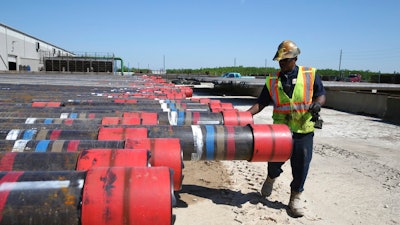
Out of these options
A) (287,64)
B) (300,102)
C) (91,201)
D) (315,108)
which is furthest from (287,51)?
(91,201)

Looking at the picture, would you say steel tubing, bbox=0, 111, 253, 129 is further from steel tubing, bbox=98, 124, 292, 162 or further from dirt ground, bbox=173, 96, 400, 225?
dirt ground, bbox=173, 96, 400, 225

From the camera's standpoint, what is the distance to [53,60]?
47.1 m

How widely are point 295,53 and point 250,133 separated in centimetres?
130

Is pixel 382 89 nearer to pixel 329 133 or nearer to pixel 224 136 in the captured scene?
pixel 329 133

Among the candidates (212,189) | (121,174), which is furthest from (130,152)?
(212,189)

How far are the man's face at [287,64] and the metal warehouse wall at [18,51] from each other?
143ft

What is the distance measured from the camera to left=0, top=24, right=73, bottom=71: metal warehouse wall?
4209 cm

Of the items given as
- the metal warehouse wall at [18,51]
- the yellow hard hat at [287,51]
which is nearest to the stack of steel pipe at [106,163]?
the yellow hard hat at [287,51]

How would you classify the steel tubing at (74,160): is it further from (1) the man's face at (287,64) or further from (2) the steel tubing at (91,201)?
(1) the man's face at (287,64)

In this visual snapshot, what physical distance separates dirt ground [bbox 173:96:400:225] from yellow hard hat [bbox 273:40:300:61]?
6.08 feet

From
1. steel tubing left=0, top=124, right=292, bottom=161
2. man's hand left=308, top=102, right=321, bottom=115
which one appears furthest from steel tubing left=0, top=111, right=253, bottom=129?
man's hand left=308, top=102, right=321, bottom=115

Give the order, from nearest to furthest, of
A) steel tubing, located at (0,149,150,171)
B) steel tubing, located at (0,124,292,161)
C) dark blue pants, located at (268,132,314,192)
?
steel tubing, located at (0,149,150,171) → steel tubing, located at (0,124,292,161) → dark blue pants, located at (268,132,314,192)

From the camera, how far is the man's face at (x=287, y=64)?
13.0ft

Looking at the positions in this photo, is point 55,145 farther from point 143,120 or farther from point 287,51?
point 287,51
